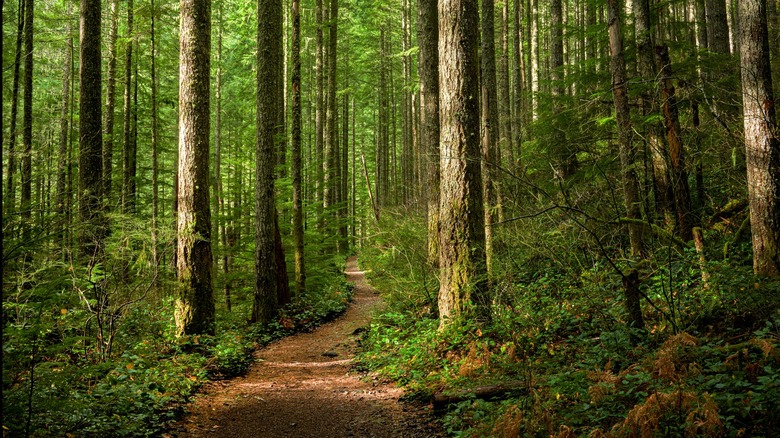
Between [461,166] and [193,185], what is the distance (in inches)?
187

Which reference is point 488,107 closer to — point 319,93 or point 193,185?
point 193,185

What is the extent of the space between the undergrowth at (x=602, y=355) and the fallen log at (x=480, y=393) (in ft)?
0.34

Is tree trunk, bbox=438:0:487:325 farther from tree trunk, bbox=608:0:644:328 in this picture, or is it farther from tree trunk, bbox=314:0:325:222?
tree trunk, bbox=314:0:325:222

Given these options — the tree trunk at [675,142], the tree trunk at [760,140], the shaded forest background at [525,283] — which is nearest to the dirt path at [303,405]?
the shaded forest background at [525,283]

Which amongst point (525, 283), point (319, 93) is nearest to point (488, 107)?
point (525, 283)

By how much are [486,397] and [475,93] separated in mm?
4293

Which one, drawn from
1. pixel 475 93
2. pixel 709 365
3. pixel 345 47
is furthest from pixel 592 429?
pixel 345 47

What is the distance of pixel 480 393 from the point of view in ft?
17.6

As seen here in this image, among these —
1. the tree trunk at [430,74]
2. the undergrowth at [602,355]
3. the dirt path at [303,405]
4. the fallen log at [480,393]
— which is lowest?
the dirt path at [303,405]

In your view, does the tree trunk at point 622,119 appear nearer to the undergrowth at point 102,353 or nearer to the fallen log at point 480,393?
the fallen log at point 480,393

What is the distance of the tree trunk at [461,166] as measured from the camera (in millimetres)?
7152

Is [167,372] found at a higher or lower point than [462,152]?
lower

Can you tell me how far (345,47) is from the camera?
89.9ft

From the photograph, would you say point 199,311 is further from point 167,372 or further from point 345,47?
point 345,47
